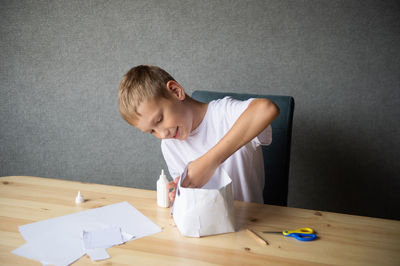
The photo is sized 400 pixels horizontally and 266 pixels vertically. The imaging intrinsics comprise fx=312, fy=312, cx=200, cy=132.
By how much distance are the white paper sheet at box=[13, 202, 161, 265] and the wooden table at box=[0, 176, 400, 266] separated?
0.02m

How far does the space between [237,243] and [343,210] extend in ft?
4.84

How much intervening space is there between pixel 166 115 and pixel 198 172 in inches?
9.5

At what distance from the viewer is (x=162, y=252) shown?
70 cm

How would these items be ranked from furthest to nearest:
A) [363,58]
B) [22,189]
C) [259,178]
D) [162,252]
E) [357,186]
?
1. [357,186]
2. [363,58]
3. [259,178]
4. [22,189]
5. [162,252]

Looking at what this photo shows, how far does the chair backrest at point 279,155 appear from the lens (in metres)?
1.21

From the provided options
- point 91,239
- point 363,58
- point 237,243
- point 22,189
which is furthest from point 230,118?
point 363,58

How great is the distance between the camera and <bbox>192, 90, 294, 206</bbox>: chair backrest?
1210mm

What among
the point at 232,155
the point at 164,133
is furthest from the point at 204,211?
the point at 232,155

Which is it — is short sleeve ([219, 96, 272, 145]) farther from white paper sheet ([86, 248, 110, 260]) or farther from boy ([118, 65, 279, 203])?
white paper sheet ([86, 248, 110, 260])

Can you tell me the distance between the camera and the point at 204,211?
29.1 inches

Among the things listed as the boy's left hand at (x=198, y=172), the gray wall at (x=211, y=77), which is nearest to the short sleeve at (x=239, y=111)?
the boy's left hand at (x=198, y=172)

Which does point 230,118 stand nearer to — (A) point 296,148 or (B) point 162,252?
(B) point 162,252

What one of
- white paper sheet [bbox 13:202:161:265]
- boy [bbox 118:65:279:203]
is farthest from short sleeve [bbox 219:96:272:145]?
white paper sheet [bbox 13:202:161:265]

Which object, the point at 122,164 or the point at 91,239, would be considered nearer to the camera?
the point at 91,239
